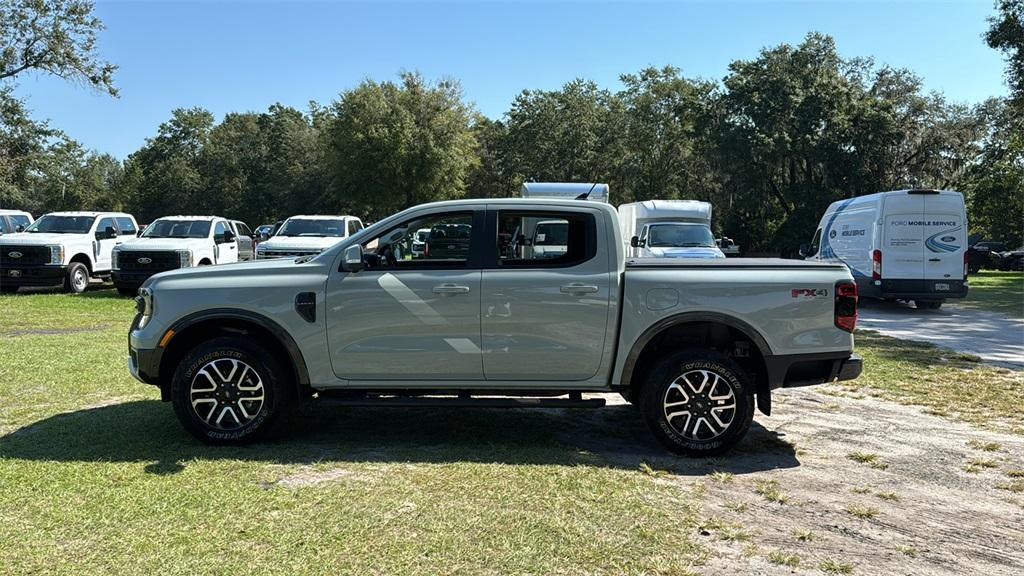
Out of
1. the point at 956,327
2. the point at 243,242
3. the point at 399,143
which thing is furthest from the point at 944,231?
the point at 399,143

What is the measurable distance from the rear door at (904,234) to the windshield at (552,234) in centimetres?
1186

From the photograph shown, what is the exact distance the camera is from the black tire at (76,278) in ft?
55.9

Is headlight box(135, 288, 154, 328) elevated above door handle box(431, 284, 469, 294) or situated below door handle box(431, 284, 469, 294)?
below

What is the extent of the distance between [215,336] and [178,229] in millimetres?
13729

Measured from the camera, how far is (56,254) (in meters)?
16.7

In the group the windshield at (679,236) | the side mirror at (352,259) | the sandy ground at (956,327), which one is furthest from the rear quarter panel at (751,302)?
the windshield at (679,236)

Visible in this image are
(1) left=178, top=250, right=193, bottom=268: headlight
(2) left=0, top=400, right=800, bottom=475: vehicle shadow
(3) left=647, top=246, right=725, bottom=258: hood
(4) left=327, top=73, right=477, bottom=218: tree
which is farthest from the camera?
(4) left=327, top=73, right=477, bottom=218: tree

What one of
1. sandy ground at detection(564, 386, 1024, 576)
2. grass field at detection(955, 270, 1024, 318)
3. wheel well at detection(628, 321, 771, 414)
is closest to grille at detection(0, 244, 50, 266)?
sandy ground at detection(564, 386, 1024, 576)

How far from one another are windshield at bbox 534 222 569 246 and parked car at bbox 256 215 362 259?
37.9 feet

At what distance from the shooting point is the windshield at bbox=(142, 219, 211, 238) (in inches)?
694

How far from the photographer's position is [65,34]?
85.4ft

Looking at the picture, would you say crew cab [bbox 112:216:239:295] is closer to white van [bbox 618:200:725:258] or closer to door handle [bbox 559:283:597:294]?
white van [bbox 618:200:725:258]

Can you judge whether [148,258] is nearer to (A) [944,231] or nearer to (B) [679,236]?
(B) [679,236]

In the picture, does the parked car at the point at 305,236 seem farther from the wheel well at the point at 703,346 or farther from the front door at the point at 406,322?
the wheel well at the point at 703,346
